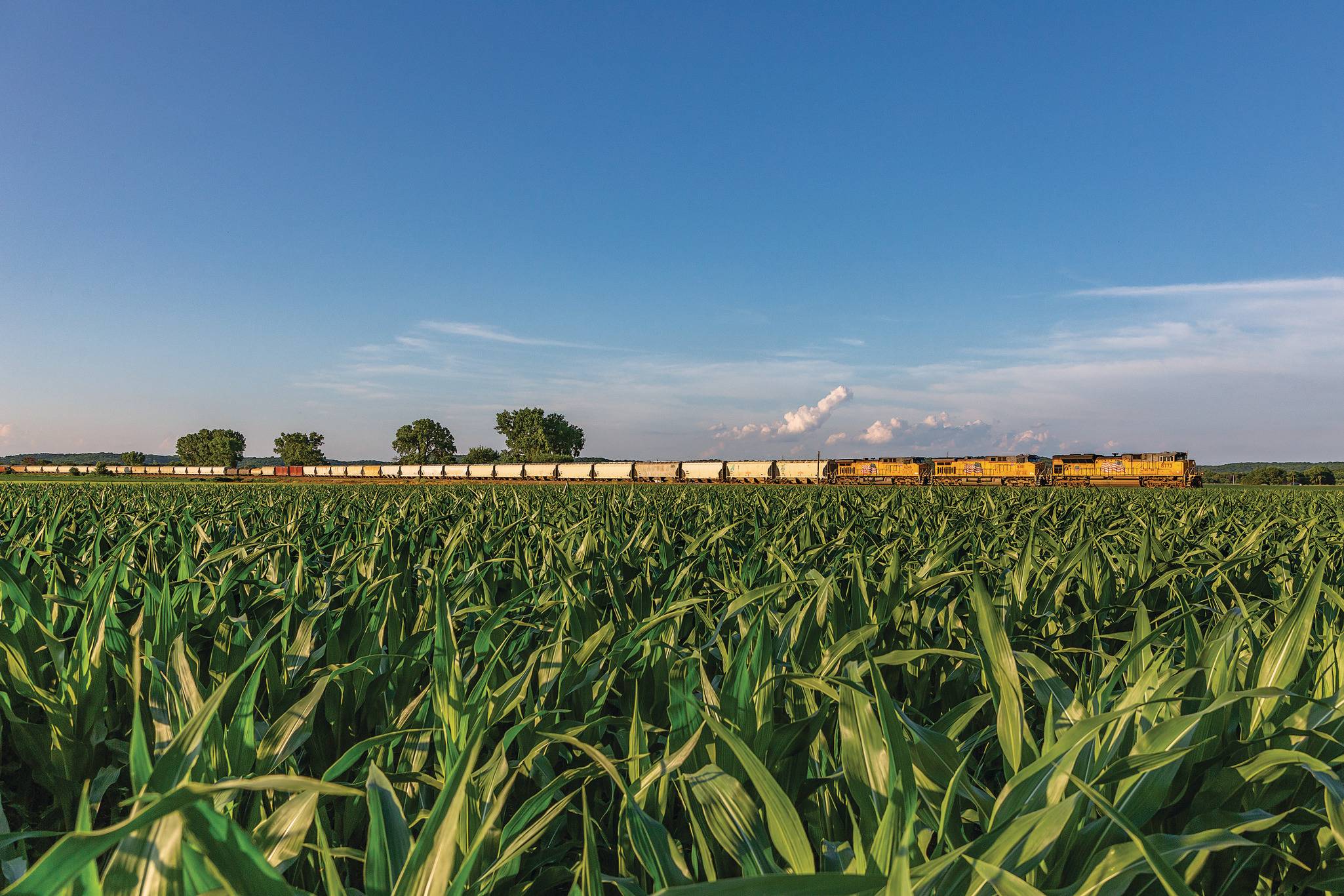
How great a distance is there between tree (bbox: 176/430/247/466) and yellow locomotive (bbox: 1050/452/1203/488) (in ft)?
591

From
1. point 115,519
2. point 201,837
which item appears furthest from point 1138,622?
point 115,519

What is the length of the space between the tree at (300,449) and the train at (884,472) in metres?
74.2

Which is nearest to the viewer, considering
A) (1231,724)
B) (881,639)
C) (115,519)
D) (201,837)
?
(201,837)

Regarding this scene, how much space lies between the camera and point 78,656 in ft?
6.53

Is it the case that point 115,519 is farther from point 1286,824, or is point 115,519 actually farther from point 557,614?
point 1286,824

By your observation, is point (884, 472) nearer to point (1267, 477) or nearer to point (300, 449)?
point (1267, 477)

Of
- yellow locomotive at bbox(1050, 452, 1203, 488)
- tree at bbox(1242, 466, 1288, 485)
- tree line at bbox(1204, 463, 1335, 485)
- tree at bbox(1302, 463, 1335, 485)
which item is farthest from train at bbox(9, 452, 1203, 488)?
tree at bbox(1302, 463, 1335, 485)

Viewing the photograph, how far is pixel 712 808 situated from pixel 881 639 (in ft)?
4.78

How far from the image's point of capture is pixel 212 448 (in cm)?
17875

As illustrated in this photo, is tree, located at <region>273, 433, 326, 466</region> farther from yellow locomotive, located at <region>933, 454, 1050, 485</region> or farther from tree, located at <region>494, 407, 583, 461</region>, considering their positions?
yellow locomotive, located at <region>933, 454, 1050, 485</region>

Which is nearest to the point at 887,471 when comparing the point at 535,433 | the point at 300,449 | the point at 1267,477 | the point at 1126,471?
the point at 1126,471

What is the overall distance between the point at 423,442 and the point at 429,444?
152 centimetres

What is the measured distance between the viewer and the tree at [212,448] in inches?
6870

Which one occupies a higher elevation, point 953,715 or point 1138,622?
point 1138,622
